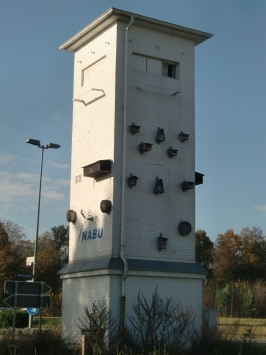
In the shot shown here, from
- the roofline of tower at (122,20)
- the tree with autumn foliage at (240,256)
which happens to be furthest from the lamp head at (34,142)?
the tree with autumn foliage at (240,256)

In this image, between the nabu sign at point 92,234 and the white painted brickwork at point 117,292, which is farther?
the nabu sign at point 92,234

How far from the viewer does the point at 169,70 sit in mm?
25312

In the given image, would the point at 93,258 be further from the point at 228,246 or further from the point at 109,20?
the point at 228,246

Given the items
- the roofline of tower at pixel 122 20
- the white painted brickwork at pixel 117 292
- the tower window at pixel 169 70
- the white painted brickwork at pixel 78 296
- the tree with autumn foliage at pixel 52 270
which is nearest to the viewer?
the white painted brickwork at pixel 117 292

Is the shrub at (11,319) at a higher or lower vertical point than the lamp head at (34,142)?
lower

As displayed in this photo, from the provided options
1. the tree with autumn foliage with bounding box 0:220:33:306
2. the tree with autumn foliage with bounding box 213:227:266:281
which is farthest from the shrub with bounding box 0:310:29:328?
the tree with autumn foliage with bounding box 213:227:266:281

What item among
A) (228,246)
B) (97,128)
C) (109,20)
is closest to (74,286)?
(97,128)

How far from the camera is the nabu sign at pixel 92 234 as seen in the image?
23.2 metres

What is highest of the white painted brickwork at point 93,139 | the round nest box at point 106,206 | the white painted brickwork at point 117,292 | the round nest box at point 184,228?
the white painted brickwork at point 93,139

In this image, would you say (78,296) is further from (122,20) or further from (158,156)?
(122,20)

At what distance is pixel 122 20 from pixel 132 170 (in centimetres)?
558

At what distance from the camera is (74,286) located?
2431cm

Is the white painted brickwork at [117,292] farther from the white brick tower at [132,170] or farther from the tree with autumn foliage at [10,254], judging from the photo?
the tree with autumn foliage at [10,254]

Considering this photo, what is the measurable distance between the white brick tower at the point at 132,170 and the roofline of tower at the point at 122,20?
4cm
